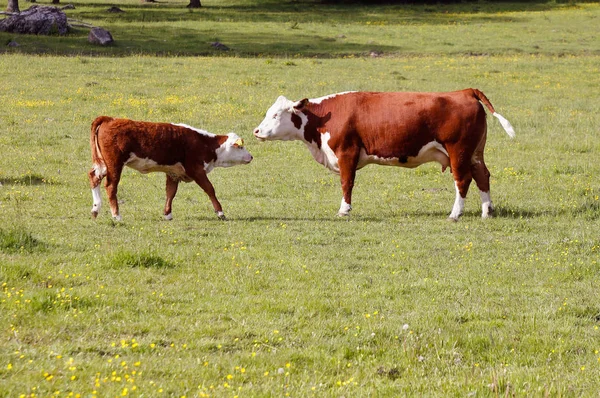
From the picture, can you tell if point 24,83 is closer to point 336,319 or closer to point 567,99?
point 567,99

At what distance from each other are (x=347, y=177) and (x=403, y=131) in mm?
1152

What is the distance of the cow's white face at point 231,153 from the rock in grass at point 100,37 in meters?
Result: 25.7

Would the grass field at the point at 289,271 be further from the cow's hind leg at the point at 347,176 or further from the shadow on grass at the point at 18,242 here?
the cow's hind leg at the point at 347,176

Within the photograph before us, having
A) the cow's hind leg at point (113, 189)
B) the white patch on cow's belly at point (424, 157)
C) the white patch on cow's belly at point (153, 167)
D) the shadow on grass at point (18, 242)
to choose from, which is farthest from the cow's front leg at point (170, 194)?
the shadow on grass at point (18, 242)

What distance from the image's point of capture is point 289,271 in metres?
10.3

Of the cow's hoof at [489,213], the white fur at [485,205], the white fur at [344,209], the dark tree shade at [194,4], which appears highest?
the white fur at [485,205]

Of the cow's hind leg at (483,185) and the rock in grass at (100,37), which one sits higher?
the cow's hind leg at (483,185)

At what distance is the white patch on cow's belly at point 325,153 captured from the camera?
14.9 metres

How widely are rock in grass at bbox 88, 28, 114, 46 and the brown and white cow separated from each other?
1016 inches

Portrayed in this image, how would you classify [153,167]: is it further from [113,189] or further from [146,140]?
[113,189]

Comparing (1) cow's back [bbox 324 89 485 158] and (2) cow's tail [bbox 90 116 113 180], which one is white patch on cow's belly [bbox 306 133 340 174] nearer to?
(1) cow's back [bbox 324 89 485 158]

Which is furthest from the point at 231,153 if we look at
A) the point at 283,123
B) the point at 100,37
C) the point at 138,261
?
the point at 100,37

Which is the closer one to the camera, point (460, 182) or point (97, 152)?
point (97, 152)

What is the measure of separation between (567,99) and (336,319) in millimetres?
22276
